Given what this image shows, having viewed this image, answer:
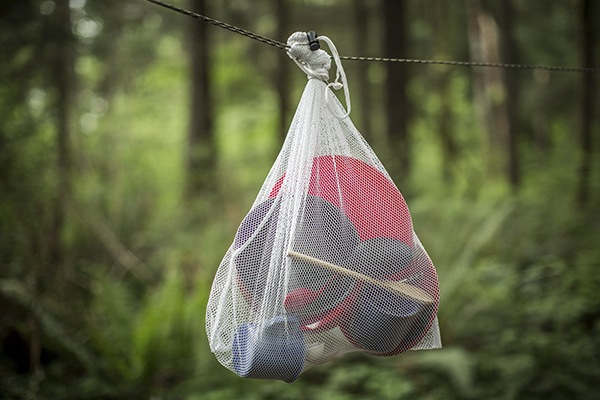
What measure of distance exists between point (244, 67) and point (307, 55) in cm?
922

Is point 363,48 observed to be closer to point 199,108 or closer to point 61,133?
point 199,108

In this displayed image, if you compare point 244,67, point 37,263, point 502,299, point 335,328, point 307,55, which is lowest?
Result: point 502,299

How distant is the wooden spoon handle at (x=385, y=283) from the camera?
1604 mm

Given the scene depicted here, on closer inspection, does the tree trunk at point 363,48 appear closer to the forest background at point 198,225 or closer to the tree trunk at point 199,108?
the forest background at point 198,225

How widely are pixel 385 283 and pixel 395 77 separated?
22.3ft

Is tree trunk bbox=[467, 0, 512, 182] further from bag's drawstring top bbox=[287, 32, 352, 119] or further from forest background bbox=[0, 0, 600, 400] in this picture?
bag's drawstring top bbox=[287, 32, 352, 119]

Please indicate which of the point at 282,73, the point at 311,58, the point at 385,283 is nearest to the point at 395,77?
the point at 282,73

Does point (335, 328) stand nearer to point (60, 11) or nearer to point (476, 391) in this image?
point (476, 391)

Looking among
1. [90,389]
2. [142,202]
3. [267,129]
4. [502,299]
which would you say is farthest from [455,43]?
[90,389]

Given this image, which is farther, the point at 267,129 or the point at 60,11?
the point at 267,129

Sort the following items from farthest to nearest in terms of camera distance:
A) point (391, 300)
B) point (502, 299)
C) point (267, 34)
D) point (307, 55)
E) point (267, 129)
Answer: point (267, 129), point (267, 34), point (502, 299), point (307, 55), point (391, 300)

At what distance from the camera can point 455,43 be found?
12.4 metres

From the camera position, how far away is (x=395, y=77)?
8125mm

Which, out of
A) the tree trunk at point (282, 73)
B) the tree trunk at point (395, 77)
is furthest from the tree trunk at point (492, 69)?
the tree trunk at point (282, 73)
